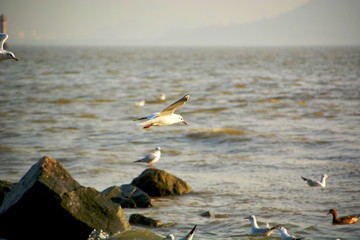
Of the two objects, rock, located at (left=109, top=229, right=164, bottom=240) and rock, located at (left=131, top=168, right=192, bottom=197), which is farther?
rock, located at (left=131, top=168, right=192, bottom=197)

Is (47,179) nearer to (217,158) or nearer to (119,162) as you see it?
(119,162)

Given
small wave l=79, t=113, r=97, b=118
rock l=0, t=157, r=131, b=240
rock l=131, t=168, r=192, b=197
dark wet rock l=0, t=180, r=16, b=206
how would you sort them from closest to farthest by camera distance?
rock l=0, t=157, r=131, b=240 < dark wet rock l=0, t=180, r=16, b=206 < rock l=131, t=168, r=192, b=197 < small wave l=79, t=113, r=97, b=118

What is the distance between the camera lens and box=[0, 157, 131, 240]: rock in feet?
21.3

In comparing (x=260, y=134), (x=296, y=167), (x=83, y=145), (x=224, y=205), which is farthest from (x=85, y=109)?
(x=224, y=205)

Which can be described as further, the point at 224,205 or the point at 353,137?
the point at 353,137

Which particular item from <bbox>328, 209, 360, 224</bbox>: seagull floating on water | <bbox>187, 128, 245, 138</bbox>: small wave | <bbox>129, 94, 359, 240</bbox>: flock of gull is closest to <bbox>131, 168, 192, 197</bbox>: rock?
<bbox>129, 94, 359, 240</bbox>: flock of gull

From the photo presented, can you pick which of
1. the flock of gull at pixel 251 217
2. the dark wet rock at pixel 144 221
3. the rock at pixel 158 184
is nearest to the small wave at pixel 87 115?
the rock at pixel 158 184

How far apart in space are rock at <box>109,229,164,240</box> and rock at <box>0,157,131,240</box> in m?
0.30

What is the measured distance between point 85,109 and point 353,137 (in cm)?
1457

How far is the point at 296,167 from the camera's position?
1241 cm

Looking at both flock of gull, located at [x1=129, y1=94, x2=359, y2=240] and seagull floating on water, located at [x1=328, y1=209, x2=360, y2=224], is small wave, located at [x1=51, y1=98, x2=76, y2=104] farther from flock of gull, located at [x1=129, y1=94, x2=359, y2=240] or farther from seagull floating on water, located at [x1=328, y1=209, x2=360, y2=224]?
seagull floating on water, located at [x1=328, y1=209, x2=360, y2=224]

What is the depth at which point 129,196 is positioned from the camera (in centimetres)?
911

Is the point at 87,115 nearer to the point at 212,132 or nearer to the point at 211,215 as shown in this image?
the point at 212,132

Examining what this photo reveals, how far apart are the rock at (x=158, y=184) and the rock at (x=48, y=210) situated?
2.86 meters
